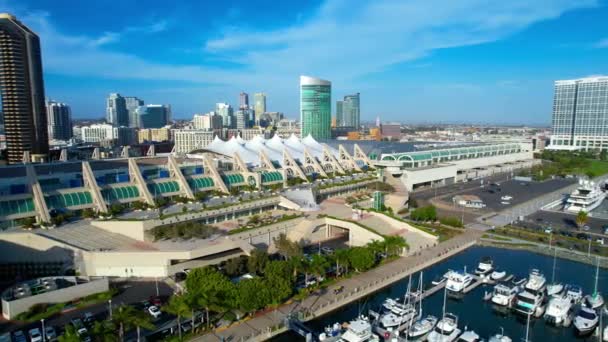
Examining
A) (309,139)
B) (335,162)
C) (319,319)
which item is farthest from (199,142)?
(319,319)

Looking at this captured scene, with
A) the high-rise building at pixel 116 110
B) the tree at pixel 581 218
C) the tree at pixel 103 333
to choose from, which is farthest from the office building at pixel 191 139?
the tree at pixel 103 333

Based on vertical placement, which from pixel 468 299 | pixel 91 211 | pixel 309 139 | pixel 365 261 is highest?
pixel 309 139

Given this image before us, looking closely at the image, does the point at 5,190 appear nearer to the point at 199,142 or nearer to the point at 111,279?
the point at 111,279

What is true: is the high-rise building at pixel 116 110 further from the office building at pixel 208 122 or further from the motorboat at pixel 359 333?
the motorboat at pixel 359 333

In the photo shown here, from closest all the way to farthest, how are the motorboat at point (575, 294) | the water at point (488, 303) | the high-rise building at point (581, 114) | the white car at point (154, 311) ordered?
1. the white car at point (154, 311)
2. the water at point (488, 303)
3. the motorboat at point (575, 294)
4. the high-rise building at point (581, 114)

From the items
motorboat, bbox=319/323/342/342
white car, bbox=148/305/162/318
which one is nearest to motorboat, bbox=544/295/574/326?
motorboat, bbox=319/323/342/342

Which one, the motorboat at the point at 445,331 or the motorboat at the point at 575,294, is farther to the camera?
the motorboat at the point at 575,294

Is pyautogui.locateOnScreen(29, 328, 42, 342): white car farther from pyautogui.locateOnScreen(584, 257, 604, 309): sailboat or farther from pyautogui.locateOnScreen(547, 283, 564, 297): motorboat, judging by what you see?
pyautogui.locateOnScreen(584, 257, 604, 309): sailboat
